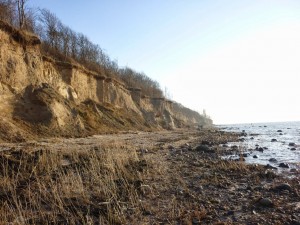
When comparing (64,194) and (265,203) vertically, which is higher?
(64,194)

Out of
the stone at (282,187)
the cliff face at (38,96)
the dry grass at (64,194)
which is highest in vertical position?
the cliff face at (38,96)

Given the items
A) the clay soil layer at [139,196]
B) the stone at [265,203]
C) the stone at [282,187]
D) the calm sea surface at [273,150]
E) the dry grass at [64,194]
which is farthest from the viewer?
the calm sea surface at [273,150]

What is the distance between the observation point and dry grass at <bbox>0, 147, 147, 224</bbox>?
5070 millimetres

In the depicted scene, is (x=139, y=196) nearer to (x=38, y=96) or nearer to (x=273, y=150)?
(x=273, y=150)

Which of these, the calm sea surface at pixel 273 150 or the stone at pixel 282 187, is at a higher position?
the stone at pixel 282 187

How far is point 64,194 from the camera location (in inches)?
247

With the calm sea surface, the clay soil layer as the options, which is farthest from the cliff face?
the calm sea surface

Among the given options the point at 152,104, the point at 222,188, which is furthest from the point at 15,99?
the point at 152,104

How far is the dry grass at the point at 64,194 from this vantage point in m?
5.07

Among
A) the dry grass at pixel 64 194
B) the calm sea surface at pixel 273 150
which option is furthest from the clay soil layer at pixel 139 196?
the calm sea surface at pixel 273 150

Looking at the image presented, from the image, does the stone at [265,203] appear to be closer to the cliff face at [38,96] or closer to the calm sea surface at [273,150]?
the calm sea surface at [273,150]

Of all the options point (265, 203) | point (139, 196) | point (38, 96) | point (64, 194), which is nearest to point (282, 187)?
point (265, 203)

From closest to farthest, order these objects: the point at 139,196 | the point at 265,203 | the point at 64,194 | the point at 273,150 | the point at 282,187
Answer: the point at 265,203 → the point at 64,194 → the point at 139,196 → the point at 282,187 → the point at 273,150

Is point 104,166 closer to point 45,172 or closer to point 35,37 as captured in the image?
point 45,172
